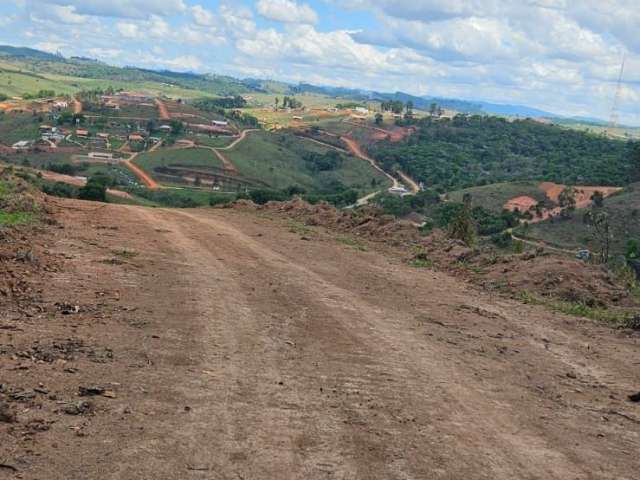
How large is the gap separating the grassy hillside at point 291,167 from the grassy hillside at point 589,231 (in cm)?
3631

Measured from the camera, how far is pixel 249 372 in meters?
7.38

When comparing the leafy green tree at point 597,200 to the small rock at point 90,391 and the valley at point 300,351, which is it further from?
the small rock at point 90,391

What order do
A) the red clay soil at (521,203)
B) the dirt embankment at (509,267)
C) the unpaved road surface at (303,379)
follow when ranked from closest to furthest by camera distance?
the unpaved road surface at (303,379), the dirt embankment at (509,267), the red clay soil at (521,203)

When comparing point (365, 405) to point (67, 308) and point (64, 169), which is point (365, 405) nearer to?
point (67, 308)

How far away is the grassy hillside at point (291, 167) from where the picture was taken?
99188 mm

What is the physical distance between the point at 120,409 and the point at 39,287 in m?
4.48

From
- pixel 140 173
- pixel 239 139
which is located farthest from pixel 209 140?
pixel 140 173

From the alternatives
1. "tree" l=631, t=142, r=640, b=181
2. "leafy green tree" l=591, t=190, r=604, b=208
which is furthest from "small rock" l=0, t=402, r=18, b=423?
"tree" l=631, t=142, r=640, b=181

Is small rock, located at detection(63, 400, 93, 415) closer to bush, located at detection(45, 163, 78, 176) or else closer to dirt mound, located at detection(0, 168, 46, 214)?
dirt mound, located at detection(0, 168, 46, 214)

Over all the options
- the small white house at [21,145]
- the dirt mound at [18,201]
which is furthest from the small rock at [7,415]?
the small white house at [21,145]

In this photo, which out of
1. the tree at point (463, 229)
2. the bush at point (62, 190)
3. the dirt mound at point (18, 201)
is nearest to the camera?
the dirt mound at point (18, 201)

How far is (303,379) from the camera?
7340 millimetres

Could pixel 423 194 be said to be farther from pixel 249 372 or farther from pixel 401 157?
pixel 249 372

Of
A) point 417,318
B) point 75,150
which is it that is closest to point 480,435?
point 417,318
